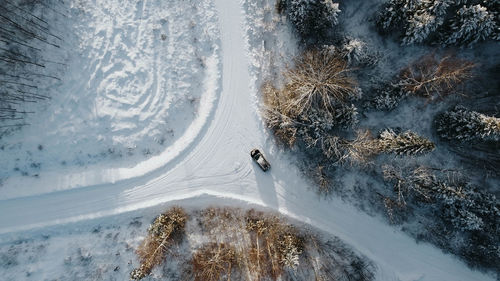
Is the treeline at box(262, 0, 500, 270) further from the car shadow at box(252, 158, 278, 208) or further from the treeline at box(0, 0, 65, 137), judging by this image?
the treeline at box(0, 0, 65, 137)

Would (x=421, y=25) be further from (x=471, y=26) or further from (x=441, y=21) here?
(x=471, y=26)

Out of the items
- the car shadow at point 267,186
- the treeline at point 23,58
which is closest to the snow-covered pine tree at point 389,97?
the car shadow at point 267,186

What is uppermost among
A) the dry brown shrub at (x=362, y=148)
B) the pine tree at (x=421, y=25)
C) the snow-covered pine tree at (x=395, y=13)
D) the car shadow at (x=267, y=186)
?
the snow-covered pine tree at (x=395, y=13)

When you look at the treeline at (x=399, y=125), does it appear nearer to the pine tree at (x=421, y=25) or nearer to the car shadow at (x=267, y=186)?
the pine tree at (x=421, y=25)

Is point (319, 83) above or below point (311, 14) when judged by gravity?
below

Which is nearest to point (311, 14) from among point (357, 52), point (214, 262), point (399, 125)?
point (357, 52)
